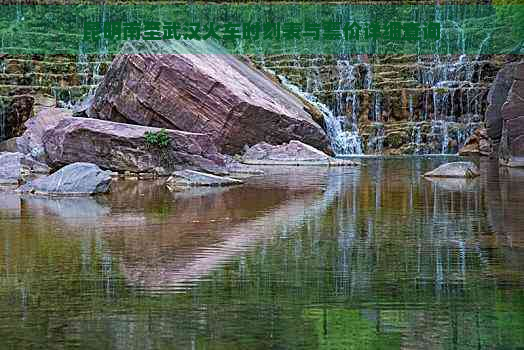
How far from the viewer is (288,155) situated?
2141 centimetres

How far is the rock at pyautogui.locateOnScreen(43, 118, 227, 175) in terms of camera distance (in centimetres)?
1742

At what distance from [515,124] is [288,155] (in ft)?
15.9

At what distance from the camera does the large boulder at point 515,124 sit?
19.7m

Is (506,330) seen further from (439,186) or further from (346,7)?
(346,7)

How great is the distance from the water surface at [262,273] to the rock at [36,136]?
8157 millimetres

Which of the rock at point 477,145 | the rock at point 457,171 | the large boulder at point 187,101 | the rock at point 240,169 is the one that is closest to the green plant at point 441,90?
the rock at point 477,145

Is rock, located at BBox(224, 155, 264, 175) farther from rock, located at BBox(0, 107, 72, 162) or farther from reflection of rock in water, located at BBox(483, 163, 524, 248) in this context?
reflection of rock in water, located at BBox(483, 163, 524, 248)

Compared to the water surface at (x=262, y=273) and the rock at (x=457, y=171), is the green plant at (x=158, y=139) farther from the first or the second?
the water surface at (x=262, y=273)

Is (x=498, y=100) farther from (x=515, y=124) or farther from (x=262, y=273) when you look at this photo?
(x=262, y=273)

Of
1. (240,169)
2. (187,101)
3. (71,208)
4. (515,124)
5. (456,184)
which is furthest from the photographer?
(187,101)

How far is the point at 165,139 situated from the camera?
17297 mm

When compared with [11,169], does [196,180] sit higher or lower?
lower

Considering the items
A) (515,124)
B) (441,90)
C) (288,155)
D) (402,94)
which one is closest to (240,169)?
(288,155)

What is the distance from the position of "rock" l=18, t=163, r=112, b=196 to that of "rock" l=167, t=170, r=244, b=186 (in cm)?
172
